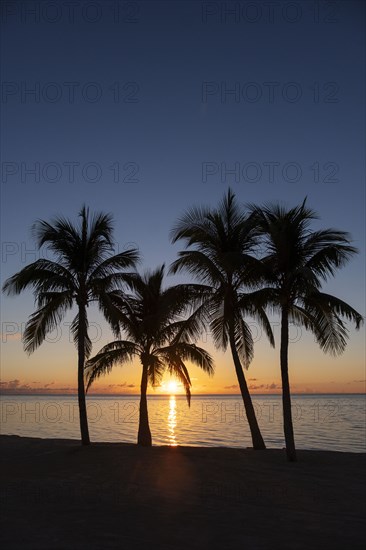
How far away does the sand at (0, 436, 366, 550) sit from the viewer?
8.04m

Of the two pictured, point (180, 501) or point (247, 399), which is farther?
point (247, 399)

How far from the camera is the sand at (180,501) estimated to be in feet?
26.4

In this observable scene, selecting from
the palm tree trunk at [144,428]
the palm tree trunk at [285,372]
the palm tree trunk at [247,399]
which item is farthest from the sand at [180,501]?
the palm tree trunk at [144,428]

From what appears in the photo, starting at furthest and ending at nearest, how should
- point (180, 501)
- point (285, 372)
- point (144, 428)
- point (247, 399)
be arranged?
point (144, 428) → point (247, 399) → point (285, 372) → point (180, 501)

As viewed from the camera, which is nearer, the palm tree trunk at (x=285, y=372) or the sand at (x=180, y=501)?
the sand at (x=180, y=501)

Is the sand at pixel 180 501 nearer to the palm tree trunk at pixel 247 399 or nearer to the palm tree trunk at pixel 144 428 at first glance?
the palm tree trunk at pixel 247 399

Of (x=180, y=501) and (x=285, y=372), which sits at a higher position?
(x=285, y=372)

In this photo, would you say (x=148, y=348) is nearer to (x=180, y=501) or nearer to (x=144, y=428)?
(x=144, y=428)

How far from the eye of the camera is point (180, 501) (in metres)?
10.7

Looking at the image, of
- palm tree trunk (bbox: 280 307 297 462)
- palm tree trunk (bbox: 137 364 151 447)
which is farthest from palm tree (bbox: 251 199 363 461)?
palm tree trunk (bbox: 137 364 151 447)

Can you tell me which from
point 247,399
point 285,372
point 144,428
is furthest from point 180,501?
point 144,428

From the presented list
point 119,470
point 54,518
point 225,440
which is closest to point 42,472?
point 119,470

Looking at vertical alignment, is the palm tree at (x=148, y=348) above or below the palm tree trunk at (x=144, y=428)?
above

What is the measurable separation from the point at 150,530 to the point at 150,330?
562 inches
